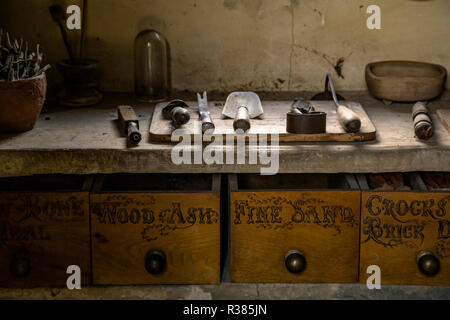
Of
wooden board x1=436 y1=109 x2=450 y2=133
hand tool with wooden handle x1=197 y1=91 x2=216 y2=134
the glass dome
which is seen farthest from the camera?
the glass dome

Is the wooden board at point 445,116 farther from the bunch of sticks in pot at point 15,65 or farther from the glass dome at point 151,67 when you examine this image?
the bunch of sticks in pot at point 15,65

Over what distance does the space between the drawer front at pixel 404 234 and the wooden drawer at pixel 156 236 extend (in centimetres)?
42

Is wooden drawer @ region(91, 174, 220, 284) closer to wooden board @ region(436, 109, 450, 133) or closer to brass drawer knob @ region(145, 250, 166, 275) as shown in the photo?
brass drawer knob @ region(145, 250, 166, 275)

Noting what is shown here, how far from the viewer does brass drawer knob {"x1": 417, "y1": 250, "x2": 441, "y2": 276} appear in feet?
5.23

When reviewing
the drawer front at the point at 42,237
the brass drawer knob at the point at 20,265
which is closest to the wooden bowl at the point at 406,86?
the drawer front at the point at 42,237

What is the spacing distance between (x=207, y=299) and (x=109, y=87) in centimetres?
104

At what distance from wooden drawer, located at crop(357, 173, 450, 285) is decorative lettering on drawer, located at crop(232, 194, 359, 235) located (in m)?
0.07

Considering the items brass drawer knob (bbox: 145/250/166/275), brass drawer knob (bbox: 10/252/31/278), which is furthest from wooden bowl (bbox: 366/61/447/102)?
brass drawer knob (bbox: 10/252/31/278)

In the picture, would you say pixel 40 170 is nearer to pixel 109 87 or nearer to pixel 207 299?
pixel 207 299

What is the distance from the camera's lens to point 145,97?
7.22 ft

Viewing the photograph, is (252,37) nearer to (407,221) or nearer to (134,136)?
(134,136)

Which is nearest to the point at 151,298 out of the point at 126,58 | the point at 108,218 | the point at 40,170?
the point at 108,218

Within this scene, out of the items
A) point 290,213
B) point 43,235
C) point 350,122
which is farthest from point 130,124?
point 350,122

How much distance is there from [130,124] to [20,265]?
50cm
